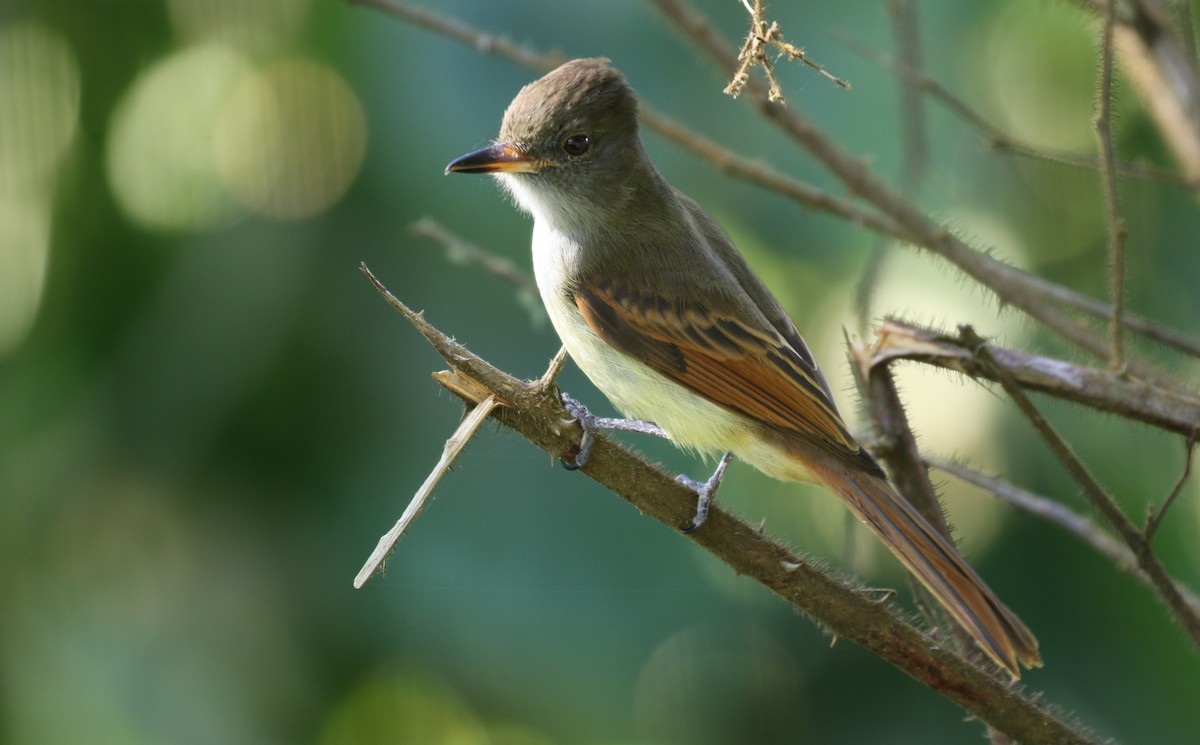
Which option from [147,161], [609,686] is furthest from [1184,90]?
[147,161]

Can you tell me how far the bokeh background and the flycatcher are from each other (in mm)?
423

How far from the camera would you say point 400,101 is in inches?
129

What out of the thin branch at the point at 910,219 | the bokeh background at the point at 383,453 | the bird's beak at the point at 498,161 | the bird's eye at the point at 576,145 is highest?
the thin branch at the point at 910,219

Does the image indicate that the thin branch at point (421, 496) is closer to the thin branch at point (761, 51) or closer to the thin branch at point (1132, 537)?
the thin branch at point (761, 51)

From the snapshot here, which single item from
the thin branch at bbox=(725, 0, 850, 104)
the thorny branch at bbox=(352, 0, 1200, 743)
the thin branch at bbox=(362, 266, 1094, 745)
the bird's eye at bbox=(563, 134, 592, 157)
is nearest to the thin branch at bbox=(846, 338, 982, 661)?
the thorny branch at bbox=(352, 0, 1200, 743)

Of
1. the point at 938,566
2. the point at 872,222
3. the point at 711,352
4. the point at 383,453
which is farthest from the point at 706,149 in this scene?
the point at 383,453

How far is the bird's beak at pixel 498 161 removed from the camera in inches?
103

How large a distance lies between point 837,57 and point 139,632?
8.00 ft

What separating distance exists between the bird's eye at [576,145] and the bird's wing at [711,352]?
352mm

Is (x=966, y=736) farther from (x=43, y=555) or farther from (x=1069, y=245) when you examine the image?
(x=43, y=555)

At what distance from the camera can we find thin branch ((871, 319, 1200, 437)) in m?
2.00

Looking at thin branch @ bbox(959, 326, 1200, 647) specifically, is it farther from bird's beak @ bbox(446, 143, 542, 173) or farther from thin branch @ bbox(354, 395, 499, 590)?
bird's beak @ bbox(446, 143, 542, 173)

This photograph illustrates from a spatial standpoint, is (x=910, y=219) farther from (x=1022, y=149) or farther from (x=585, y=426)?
(x=585, y=426)

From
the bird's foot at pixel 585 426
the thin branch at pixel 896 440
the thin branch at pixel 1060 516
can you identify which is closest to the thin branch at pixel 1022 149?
the thin branch at pixel 896 440
